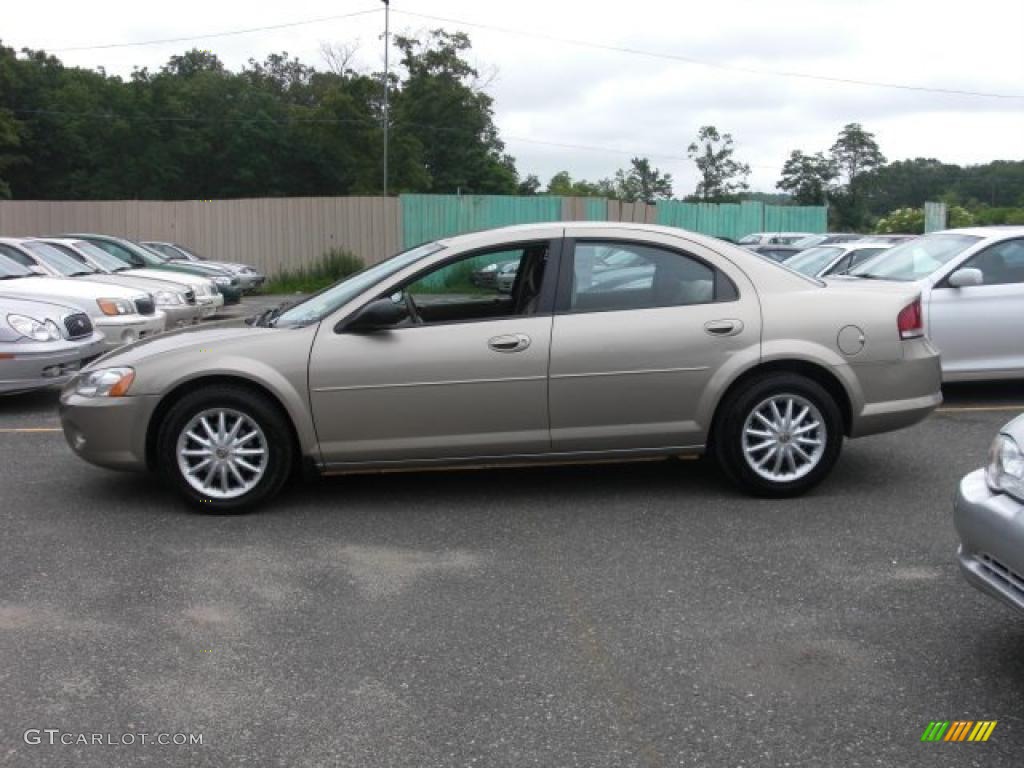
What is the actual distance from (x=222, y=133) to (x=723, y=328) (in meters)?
53.3

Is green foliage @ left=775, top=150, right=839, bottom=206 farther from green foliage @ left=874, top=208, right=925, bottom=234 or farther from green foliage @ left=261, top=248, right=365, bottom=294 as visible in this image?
green foliage @ left=261, top=248, right=365, bottom=294

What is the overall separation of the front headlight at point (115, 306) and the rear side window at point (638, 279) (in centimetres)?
659

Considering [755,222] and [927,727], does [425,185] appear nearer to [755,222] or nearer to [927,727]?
[755,222]

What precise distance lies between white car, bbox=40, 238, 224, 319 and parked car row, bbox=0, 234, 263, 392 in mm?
18

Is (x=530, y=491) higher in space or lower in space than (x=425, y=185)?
lower

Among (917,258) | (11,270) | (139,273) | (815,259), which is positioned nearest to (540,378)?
(917,258)

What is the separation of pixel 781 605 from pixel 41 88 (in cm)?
5599

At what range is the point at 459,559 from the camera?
4988 millimetres

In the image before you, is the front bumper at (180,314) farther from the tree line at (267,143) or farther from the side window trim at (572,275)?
the tree line at (267,143)

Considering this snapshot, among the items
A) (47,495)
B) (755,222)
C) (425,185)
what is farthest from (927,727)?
(425,185)

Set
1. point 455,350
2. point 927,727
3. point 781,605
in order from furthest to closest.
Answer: point 455,350
point 781,605
point 927,727

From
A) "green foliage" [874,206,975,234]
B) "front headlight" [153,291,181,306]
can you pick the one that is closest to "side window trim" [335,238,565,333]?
"front headlight" [153,291,181,306]

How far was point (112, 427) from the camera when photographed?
5695 mm

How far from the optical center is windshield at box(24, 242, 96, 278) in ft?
42.7
